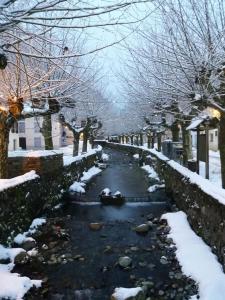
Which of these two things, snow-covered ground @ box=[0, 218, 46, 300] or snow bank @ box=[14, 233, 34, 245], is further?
snow bank @ box=[14, 233, 34, 245]

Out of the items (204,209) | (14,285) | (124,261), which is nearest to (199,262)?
(204,209)

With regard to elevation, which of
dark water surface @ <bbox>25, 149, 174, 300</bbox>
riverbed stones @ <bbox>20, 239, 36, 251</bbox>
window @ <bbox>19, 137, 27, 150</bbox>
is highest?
window @ <bbox>19, 137, 27, 150</bbox>

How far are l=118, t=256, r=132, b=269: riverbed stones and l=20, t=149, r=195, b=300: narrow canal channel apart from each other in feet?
0.26

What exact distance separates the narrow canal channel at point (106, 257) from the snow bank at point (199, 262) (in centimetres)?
22

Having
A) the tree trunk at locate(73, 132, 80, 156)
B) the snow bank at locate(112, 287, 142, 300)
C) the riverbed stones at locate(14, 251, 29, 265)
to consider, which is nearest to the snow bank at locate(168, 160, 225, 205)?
the snow bank at locate(112, 287, 142, 300)

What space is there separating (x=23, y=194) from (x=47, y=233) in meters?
1.29

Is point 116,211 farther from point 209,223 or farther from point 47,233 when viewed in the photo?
point 209,223

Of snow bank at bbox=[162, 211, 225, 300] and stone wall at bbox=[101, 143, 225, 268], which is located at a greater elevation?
stone wall at bbox=[101, 143, 225, 268]

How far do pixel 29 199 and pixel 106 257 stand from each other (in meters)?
3.32

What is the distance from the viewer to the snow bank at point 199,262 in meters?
6.89

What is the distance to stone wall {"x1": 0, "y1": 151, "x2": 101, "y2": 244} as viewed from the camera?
9711mm

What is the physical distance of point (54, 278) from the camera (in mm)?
8453

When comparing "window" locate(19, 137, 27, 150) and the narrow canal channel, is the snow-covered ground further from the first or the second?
"window" locate(19, 137, 27, 150)

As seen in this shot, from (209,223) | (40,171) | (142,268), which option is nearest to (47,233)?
(40,171)
